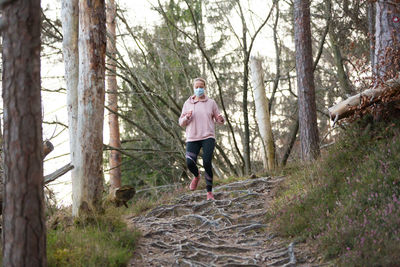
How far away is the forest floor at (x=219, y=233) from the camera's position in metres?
6.32

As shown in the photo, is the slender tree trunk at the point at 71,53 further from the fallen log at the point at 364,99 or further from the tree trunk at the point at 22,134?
the fallen log at the point at 364,99

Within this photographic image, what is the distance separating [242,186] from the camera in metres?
10.9

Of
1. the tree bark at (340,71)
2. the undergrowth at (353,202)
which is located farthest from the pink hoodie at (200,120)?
the tree bark at (340,71)

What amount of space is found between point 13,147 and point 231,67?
1488cm

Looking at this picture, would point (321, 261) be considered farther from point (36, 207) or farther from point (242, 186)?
point (242, 186)

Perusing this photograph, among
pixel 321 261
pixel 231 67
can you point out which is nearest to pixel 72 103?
pixel 321 261

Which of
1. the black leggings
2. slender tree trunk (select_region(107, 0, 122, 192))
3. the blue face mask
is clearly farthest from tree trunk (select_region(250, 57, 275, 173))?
the blue face mask

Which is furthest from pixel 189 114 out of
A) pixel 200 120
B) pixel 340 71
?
pixel 340 71

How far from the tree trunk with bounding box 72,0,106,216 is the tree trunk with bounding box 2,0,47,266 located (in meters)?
2.05

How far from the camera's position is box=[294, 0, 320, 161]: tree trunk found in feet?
39.0

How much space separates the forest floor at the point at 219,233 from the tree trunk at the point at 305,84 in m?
1.66

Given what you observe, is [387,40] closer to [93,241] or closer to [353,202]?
[353,202]

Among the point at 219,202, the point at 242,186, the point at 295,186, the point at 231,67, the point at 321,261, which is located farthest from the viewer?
the point at 231,67

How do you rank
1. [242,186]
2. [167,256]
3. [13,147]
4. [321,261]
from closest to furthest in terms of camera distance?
[13,147] → [321,261] → [167,256] → [242,186]
